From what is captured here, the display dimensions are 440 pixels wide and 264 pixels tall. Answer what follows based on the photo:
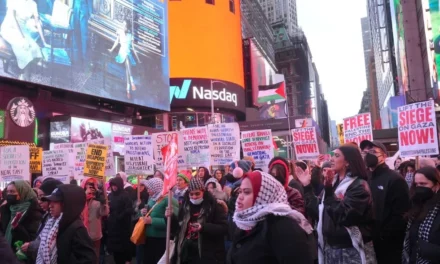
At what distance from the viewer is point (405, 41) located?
40.1 meters

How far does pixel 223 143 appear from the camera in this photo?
471 inches

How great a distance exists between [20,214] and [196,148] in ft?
20.8

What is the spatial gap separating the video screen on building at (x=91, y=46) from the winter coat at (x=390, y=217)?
18350 mm

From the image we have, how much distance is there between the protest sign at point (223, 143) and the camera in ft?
39.0

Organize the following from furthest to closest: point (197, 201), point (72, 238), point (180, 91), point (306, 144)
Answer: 1. point (180, 91)
2. point (306, 144)
3. point (197, 201)
4. point (72, 238)

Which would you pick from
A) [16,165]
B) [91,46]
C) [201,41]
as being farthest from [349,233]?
[201,41]

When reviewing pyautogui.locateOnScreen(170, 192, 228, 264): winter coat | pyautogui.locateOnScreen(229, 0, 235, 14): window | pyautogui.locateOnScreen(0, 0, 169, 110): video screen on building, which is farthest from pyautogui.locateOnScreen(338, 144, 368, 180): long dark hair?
pyautogui.locateOnScreen(229, 0, 235, 14): window

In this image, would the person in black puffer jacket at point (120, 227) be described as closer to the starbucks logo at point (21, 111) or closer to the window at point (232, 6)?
the starbucks logo at point (21, 111)

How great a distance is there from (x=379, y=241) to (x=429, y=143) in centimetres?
301

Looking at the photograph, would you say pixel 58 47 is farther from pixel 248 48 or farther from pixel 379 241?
pixel 248 48

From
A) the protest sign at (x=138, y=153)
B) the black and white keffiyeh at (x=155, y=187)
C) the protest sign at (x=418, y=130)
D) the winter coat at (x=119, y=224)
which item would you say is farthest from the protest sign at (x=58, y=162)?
the protest sign at (x=418, y=130)

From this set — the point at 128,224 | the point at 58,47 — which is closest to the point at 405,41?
the point at 58,47

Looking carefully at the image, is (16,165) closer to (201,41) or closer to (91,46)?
(91,46)

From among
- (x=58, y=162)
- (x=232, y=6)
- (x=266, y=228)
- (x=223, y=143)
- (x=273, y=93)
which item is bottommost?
(x=266, y=228)
